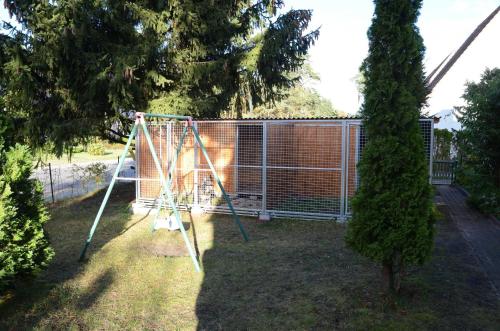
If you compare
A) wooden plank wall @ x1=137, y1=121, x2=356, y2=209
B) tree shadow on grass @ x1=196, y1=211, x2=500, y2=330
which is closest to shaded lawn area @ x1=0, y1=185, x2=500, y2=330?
tree shadow on grass @ x1=196, y1=211, x2=500, y2=330

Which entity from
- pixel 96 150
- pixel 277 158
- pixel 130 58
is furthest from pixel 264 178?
pixel 96 150

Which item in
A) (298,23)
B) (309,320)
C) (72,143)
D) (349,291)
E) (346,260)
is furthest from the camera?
(298,23)

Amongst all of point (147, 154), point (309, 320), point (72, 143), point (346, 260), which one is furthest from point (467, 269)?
point (72, 143)

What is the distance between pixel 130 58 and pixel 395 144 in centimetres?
678

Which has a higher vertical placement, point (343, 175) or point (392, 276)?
point (343, 175)

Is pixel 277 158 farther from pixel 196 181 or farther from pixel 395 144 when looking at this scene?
pixel 395 144

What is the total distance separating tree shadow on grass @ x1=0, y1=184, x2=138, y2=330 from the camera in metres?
3.90

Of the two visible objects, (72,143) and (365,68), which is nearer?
(365,68)

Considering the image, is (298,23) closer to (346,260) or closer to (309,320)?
(346,260)

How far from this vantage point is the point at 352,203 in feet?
13.5

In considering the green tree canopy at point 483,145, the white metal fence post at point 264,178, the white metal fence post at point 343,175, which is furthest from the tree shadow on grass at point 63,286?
the green tree canopy at point 483,145

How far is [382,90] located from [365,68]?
354mm

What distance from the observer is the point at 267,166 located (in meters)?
8.50

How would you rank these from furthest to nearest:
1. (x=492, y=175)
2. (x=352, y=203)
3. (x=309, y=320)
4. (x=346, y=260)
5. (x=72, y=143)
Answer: (x=72, y=143)
(x=492, y=175)
(x=346, y=260)
(x=352, y=203)
(x=309, y=320)
